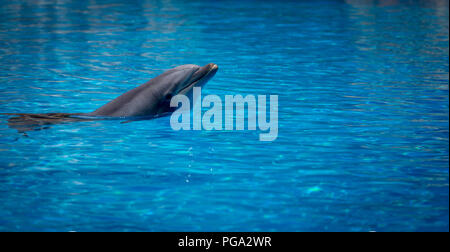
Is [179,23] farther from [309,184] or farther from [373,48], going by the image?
[309,184]

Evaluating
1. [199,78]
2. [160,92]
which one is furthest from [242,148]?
[160,92]

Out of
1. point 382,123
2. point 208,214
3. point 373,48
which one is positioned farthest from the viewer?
point 373,48

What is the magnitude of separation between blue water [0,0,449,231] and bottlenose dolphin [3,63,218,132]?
0.15 m

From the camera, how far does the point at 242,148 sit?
5.72 m

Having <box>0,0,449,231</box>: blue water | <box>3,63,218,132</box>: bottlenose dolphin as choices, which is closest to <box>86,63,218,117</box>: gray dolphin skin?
<box>3,63,218,132</box>: bottlenose dolphin

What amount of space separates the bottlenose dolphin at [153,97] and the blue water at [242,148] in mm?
154

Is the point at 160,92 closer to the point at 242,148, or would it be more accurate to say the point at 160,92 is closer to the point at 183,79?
the point at 183,79

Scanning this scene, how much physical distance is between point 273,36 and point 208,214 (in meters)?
11.1

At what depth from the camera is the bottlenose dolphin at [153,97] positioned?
20.1 feet

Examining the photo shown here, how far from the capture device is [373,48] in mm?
12570

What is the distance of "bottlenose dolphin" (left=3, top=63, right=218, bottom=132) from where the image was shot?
6129 mm

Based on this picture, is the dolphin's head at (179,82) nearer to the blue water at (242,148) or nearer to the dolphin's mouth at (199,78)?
the dolphin's mouth at (199,78)
